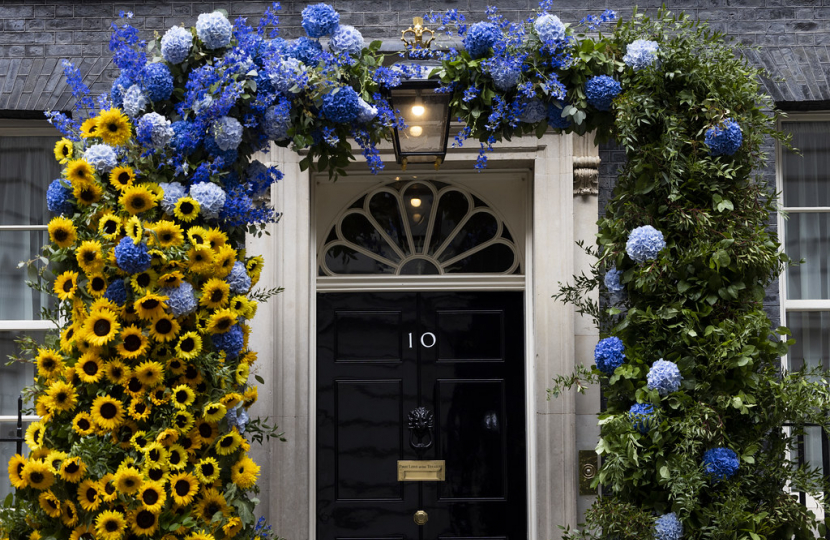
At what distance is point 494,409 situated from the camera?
5.44 metres

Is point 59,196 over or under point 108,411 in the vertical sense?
over

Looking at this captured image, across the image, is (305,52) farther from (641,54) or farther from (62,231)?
(641,54)

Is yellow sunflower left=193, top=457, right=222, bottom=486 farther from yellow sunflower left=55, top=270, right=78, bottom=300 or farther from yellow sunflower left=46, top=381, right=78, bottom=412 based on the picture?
yellow sunflower left=55, top=270, right=78, bottom=300

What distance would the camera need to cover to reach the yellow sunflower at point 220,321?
126 inches

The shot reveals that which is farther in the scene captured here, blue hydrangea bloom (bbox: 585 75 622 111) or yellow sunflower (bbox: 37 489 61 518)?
blue hydrangea bloom (bbox: 585 75 622 111)

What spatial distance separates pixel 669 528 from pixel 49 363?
2500mm

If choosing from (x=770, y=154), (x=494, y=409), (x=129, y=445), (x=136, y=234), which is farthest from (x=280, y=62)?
(x=770, y=154)

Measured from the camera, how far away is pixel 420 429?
17.7ft

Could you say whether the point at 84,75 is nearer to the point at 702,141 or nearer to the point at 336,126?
the point at 336,126

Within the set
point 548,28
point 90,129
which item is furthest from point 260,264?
point 548,28

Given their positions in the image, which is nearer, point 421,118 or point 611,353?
point 611,353

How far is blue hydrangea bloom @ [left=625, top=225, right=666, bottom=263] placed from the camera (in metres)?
3.39

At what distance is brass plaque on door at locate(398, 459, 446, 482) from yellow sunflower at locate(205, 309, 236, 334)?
97.1 inches

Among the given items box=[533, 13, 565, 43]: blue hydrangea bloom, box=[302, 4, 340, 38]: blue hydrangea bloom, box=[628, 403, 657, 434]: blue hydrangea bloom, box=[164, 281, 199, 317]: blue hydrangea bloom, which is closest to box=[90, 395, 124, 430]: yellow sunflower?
box=[164, 281, 199, 317]: blue hydrangea bloom
